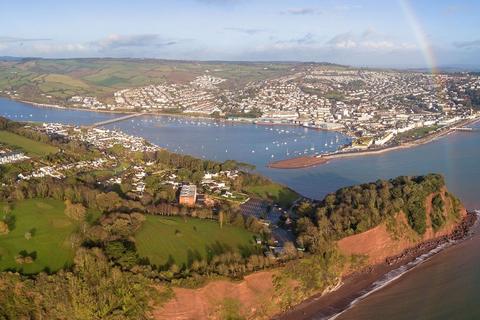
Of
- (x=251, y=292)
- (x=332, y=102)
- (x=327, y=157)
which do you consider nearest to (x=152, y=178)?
(x=251, y=292)

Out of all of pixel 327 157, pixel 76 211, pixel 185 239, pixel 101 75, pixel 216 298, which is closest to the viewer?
pixel 216 298

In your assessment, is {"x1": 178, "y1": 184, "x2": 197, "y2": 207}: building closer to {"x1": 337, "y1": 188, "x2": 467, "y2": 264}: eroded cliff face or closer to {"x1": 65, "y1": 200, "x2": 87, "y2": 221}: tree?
{"x1": 65, "y1": 200, "x2": 87, "y2": 221}: tree

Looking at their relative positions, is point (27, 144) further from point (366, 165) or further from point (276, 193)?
point (366, 165)

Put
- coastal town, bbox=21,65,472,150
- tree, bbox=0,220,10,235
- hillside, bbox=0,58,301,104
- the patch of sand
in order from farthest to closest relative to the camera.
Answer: hillside, bbox=0,58,301,104 → coastal town, bbox=21,65,472,150 → tree, bbox=0,220,10,235 → the patch of sand

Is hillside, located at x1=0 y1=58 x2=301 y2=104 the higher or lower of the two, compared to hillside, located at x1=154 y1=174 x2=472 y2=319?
higher

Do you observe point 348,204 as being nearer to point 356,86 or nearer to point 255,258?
point 255,258

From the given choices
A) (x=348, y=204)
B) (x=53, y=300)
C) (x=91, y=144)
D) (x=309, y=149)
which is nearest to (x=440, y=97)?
(x=309, y=149)

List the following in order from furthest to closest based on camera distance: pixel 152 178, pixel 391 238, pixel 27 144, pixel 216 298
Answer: pixel 27 144, pixel 152 178, pixel 391 238, pixel 216 298

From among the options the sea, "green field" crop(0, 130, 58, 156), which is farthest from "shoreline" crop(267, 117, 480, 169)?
"green field" crop(0, 130, 58, 156)
